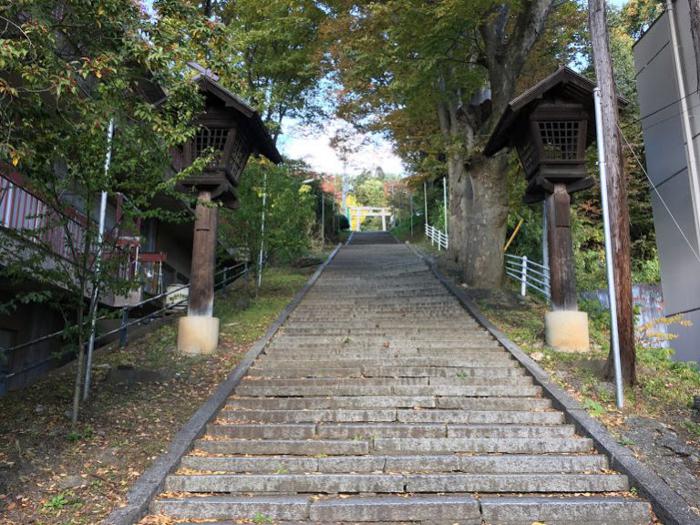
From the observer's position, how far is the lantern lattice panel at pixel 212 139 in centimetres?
993

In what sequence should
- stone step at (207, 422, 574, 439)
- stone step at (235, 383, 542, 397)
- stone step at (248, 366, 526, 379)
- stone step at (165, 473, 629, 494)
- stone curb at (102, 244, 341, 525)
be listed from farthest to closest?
1. stone step at (248, 366, 526, 379)
2. stone step at (235, 383, 542, 397)
3. stone step at (207, 422, 574, 439)
4. stone step at (165, 473, 629, 494)
5. stone curb at (102, 244, 341, 525)

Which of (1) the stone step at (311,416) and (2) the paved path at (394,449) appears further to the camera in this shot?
(1) the stone step at (311,416)

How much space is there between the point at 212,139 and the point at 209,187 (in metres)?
0.98

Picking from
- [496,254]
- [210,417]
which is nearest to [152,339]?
[210,417]

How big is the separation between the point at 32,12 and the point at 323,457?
4901 mm

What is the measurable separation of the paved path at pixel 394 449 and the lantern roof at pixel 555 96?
4.15m

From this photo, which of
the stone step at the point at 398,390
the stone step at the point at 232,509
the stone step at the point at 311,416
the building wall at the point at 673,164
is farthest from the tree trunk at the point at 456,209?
the stone step at the point at 232,509

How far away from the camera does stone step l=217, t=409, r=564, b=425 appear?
21.8ft

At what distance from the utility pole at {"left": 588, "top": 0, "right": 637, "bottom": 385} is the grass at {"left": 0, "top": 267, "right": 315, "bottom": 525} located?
5720mm

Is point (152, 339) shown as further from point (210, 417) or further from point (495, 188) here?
point (495, 188)

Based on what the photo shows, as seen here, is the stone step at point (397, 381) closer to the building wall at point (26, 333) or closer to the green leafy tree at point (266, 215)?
the building wall at point (26, 333)

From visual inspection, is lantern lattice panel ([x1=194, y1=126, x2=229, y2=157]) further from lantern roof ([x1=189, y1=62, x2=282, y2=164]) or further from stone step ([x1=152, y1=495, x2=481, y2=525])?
stone step ([x1=152, y1=495, x2=481, y2=525])

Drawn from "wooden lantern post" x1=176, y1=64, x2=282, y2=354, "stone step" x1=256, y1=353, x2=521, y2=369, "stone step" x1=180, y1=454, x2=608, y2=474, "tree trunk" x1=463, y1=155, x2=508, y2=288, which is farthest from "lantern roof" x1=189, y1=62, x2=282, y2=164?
"stone step" x1=180, y1=454, x2=608, y2=474

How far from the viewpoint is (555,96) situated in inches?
387
